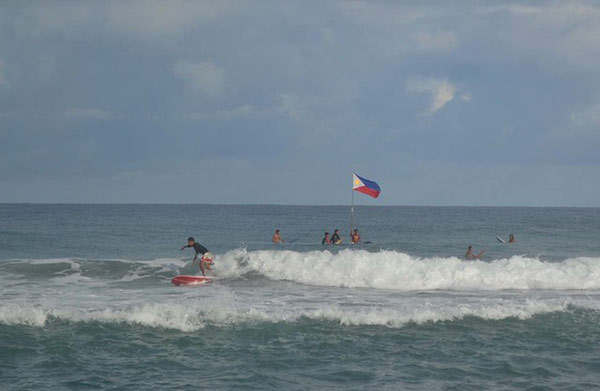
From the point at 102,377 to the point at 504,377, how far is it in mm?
8331

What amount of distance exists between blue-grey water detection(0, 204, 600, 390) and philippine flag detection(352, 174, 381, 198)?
10.3 m

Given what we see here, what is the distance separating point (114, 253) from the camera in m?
38.9

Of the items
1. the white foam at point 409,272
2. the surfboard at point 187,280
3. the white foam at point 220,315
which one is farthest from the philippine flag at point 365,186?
the white foam at point 220,315

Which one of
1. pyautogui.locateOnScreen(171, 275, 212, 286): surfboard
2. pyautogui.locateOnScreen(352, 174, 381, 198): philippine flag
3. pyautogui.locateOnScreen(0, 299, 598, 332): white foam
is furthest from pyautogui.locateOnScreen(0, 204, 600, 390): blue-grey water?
pyautogui.locateOnScreen(352, 174, 381, 198): philippine flag

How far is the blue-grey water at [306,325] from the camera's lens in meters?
12.6

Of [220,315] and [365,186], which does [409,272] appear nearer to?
[220,315]

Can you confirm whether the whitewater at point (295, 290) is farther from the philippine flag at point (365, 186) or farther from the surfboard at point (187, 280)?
the philippine flag at point (365, 186)

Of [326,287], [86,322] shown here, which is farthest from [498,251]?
[86,322]

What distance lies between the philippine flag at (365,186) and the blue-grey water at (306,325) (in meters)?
10.3

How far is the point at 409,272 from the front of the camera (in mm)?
25812

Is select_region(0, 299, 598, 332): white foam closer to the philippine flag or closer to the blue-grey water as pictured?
the blue-grey water

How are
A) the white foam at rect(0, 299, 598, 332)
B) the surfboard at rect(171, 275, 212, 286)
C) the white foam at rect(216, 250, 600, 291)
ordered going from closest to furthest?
the white foam at rect(0, 299, 598, 332) < the surfboard at rect(171, 275, 212, 286) < the white foam at rect(216, 250, 600, 291)

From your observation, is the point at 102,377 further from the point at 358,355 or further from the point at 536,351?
the point at 536,351

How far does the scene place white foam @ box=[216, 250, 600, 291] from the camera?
25109 millimetres
